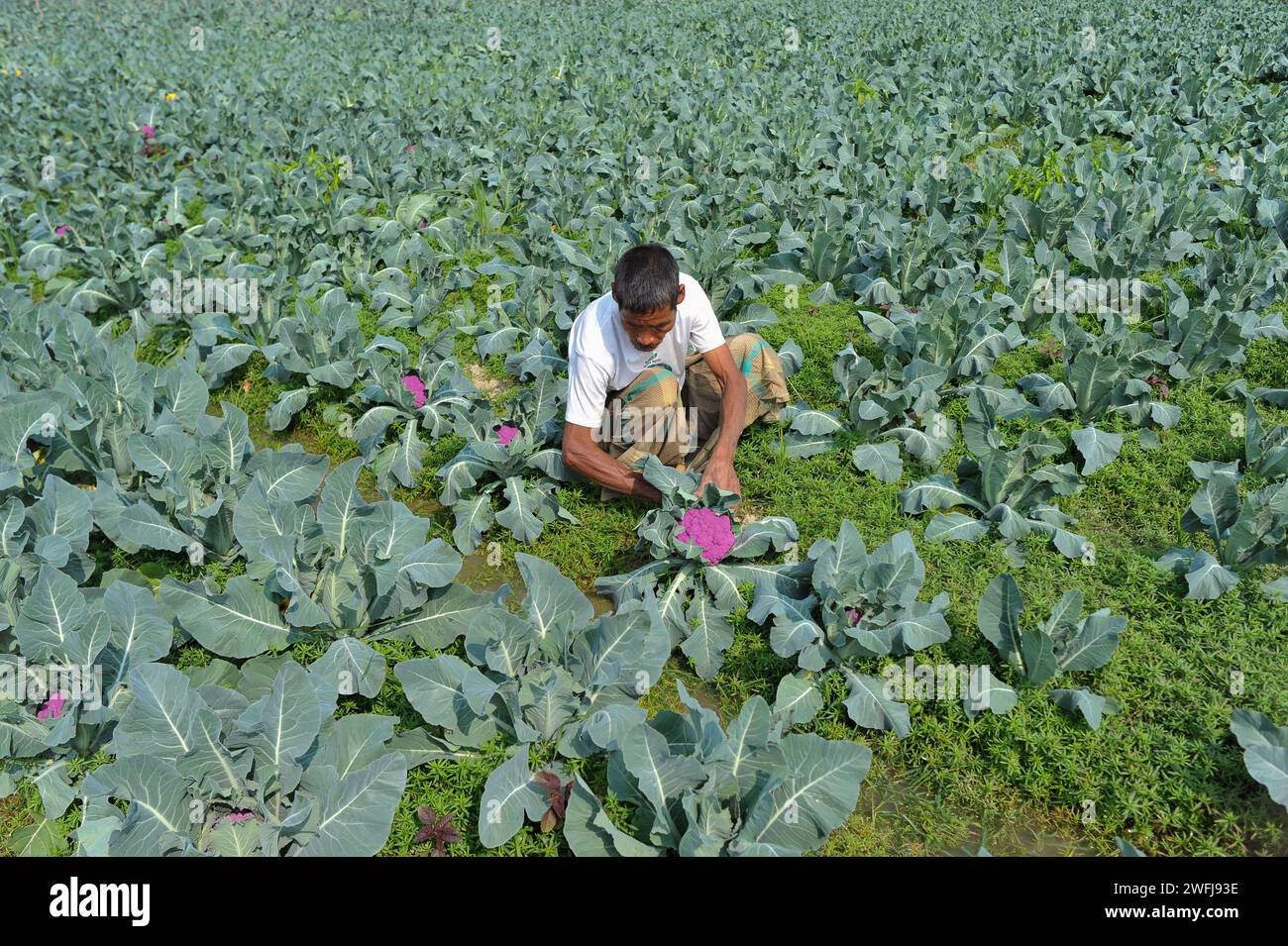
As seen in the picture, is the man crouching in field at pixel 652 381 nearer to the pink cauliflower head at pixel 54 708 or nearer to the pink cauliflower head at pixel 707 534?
the pink cauliflower head at pixel 707 534

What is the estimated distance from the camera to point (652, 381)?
441 centimetres

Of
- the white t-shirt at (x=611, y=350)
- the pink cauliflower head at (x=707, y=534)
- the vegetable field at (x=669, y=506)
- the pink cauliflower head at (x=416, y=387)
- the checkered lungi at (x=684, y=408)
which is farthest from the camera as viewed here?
the pink cauliflower head at (x=416, y=387)

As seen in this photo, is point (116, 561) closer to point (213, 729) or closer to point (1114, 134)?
point (213, 729)

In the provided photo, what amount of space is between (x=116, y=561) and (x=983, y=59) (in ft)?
35.8

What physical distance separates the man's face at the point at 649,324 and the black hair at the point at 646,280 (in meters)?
0.02

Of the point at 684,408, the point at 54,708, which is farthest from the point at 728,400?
the point at 54,708

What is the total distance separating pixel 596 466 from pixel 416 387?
1694 millimetres

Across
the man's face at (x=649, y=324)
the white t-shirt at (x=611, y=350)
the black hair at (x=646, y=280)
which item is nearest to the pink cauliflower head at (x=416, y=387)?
the white t-shirt at (x=611, y=350)

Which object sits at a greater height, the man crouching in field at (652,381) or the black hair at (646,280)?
the black hair at (646,280)

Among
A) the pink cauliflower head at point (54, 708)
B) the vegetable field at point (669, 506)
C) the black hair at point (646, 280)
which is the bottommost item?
the pink cauliflower head at point (54, 708)

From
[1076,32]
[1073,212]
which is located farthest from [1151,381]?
[1076,32]

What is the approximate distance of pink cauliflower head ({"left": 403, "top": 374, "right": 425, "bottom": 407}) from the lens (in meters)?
5.39

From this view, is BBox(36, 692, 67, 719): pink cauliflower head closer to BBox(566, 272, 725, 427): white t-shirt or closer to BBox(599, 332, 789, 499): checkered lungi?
BBox(566, 272, 725, 427): white t-shirt

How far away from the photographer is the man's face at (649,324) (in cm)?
384
